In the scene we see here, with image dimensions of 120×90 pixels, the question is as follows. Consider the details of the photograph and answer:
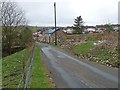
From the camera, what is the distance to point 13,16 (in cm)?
6231

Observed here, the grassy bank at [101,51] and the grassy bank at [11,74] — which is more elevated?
the grassy bank at [101,51]

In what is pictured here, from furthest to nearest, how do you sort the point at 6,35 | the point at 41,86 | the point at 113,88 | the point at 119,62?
the point at 6,35
the point at 119,62
the point at 41,86
the point at 113,88

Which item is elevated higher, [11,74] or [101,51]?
[101,51]

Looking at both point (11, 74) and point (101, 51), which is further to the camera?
point (101, 51)

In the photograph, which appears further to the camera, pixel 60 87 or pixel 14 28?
pixel 14 28

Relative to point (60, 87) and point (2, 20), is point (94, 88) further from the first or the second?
point (2, 20)

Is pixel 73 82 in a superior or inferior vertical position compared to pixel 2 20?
inferior

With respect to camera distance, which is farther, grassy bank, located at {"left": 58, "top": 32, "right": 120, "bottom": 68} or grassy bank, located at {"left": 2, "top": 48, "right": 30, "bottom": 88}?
grassy bank, located at {"left": 58, "top": 32, "right": 120, "bottom": 68}

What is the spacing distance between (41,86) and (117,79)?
195 inches

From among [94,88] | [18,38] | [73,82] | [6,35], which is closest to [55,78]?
[73,82]

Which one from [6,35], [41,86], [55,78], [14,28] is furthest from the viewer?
[14,28]

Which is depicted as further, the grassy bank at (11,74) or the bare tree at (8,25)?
the bare tree at (8,25)

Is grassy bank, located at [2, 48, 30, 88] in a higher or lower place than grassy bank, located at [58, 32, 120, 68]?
lower

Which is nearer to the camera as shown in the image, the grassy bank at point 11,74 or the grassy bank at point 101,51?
the grassy bank at point 11,74
